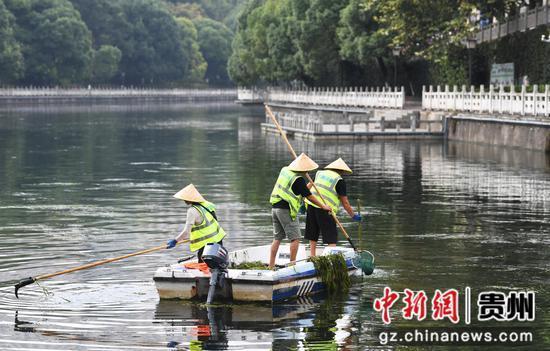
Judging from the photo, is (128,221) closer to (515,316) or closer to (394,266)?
(394,266)

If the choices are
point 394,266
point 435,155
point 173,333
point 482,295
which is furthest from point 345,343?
point 435,155

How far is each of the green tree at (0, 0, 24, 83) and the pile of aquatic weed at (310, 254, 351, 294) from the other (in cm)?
14557

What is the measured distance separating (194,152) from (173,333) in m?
41.0

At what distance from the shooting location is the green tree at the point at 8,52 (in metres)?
162

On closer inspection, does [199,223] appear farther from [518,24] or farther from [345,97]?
[345,97]

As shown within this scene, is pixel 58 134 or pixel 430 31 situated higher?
pixel 430 31

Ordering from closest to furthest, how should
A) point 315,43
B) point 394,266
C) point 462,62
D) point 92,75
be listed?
point 394,266 → point 462,62 → point 315,43 → point 92,75

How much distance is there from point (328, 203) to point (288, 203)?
1.38 meters

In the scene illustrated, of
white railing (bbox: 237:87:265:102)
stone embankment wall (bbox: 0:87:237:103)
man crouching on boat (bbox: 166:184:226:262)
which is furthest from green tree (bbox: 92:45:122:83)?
man crouching on boat (bbox: 166:184:226:262)

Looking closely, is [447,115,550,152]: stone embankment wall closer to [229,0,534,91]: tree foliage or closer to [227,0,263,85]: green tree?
[229,0,534,91]: tree foliage

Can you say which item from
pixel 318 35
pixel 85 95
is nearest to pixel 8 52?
pixel 85 95

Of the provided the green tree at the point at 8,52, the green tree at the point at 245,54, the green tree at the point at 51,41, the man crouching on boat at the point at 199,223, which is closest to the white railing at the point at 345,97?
the green tree at the point at 245,54

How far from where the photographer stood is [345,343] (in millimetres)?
16516

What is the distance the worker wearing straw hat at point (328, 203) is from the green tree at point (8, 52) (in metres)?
144
